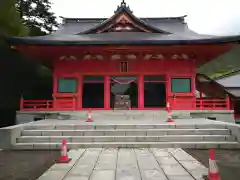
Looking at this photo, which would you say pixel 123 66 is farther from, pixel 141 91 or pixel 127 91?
Answer: pixel 127 91

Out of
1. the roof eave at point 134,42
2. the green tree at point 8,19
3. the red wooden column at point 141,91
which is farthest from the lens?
the red wooden column at point 141,91

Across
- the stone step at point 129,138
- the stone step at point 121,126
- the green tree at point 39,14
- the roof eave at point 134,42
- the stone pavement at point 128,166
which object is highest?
the green tree at point 39,14

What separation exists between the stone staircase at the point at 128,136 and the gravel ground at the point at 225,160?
2.29ft

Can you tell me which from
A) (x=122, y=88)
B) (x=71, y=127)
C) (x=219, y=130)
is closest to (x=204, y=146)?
(x=219, y=130)

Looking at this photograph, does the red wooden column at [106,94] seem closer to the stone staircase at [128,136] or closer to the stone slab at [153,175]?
the stone staircase at [128,136]

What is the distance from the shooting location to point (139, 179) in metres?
5.39

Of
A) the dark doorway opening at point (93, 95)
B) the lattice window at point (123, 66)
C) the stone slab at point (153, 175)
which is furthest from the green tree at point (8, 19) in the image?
the stone slab at point (153, 175)

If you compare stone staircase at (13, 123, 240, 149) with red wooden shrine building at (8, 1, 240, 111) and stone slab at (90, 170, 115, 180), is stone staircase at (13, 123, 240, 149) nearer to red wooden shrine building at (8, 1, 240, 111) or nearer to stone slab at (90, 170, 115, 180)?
A: stone slab at (90, 170, 115, 180)

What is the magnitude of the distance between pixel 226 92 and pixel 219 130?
42.1ft

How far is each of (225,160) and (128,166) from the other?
2925mm

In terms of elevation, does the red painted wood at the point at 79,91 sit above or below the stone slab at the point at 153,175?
above

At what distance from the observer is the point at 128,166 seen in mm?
6469

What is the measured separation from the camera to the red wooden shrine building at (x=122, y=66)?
16.2 metres

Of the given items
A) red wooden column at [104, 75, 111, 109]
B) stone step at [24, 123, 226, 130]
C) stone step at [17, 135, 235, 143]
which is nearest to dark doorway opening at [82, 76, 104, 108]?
red wooden column at [104, 75, 111, 109]
